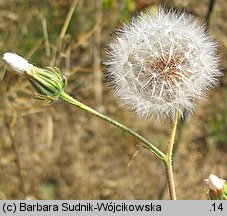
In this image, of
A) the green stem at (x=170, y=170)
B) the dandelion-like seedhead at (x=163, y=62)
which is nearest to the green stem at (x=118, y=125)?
Answer: the green stem at (x=170, y=170)

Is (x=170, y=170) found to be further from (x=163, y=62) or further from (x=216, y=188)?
(x=163, y=62)

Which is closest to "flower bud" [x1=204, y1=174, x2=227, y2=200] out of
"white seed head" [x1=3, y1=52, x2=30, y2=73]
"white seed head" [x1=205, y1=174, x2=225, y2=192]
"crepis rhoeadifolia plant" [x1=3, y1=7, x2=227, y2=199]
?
"white seed head" [x1=205, y1=174, x2=225, y2=192]

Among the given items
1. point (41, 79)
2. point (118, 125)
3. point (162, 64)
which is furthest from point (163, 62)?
point (41, 79)

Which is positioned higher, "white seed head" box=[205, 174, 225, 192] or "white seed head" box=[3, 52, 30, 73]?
"white seed head" box=[3, 52, 30, 73]

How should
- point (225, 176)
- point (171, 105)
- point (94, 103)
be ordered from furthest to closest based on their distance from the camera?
point (94, 103)
point (225, 176)
point (171, 105)

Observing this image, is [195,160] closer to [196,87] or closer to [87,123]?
[87,123]

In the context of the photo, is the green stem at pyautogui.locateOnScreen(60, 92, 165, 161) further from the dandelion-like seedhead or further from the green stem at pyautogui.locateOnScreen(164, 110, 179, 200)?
the dandelion-like seedhead

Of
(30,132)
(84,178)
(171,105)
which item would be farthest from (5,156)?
(171,105)
